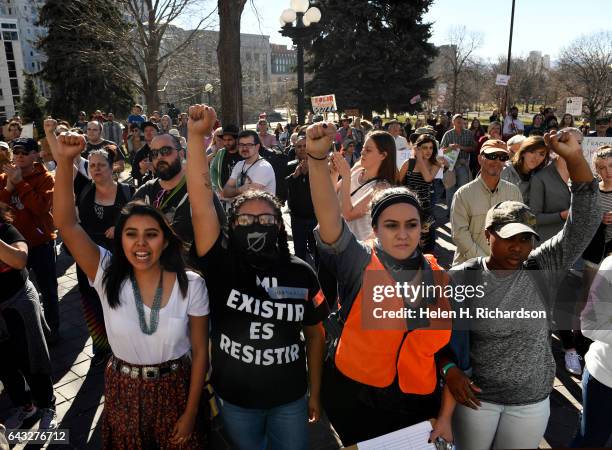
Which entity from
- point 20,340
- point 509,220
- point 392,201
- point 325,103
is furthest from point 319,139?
point 325,103

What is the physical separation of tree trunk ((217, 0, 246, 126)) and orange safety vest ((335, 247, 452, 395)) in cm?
641

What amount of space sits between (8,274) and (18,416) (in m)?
1.13

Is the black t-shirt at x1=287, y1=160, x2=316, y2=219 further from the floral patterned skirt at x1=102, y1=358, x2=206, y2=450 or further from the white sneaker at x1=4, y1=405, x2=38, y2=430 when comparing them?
the floral patterned skirt at x1=102, y1=358, x2=206, y2=450

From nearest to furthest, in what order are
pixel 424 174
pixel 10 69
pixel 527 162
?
pixel 527 162 → pixel 424 174 → pixel 10 69

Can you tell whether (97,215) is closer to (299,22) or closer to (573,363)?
(573,363)

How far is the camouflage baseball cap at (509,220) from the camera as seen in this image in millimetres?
2129

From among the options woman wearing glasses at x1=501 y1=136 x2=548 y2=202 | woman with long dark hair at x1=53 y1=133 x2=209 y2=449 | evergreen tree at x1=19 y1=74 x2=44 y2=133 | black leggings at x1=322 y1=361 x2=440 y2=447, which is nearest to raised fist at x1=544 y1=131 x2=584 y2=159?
black leggings at x1=322 y1=361 x2=440 y2=447

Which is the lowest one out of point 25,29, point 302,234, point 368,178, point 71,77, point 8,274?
point 302,234

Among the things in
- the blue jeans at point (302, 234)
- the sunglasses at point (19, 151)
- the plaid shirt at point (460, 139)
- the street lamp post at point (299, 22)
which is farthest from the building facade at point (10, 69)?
the blue jeans at point (302, 234)

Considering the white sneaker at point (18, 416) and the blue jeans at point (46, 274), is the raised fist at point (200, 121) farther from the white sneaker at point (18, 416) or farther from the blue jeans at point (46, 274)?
the blue jeans at point (46, 274)

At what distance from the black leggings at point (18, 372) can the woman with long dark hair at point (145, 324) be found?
4.21 feet

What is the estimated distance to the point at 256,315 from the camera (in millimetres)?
2186

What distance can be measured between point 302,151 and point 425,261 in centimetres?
430

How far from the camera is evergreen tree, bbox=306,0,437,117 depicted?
28703 millimetres
